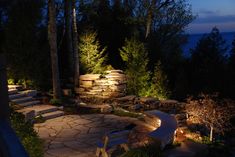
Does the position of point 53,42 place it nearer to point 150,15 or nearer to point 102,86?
point 102,86

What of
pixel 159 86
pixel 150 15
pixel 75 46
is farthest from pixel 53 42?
pixel 150 15

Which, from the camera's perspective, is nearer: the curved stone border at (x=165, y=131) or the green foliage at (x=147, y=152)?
the green foliage at (x=147, y=152)

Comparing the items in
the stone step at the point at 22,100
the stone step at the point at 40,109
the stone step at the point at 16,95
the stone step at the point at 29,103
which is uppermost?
the stone step at the point at 16,95

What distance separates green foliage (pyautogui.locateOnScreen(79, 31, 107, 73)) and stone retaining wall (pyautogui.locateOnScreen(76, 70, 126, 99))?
742 mm

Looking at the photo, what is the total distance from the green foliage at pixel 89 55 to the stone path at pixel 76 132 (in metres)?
4.44

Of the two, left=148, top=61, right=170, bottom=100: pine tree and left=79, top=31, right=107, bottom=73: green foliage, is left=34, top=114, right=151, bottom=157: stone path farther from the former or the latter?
left=79, top=31, right=107, bottom=73: green foliage

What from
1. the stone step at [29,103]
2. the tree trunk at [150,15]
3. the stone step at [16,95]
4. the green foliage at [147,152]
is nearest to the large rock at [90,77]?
the stone step at [29,103]

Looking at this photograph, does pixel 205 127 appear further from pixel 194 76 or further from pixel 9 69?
pixel 9 69

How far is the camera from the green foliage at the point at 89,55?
643 inches

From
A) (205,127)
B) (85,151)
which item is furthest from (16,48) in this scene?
(205,127)

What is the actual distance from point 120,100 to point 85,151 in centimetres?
628

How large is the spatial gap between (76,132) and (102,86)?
5.34 m

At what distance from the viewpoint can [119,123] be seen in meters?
11.5

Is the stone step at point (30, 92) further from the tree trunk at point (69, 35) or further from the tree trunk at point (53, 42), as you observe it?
the tree trunk at point (69, 35)
